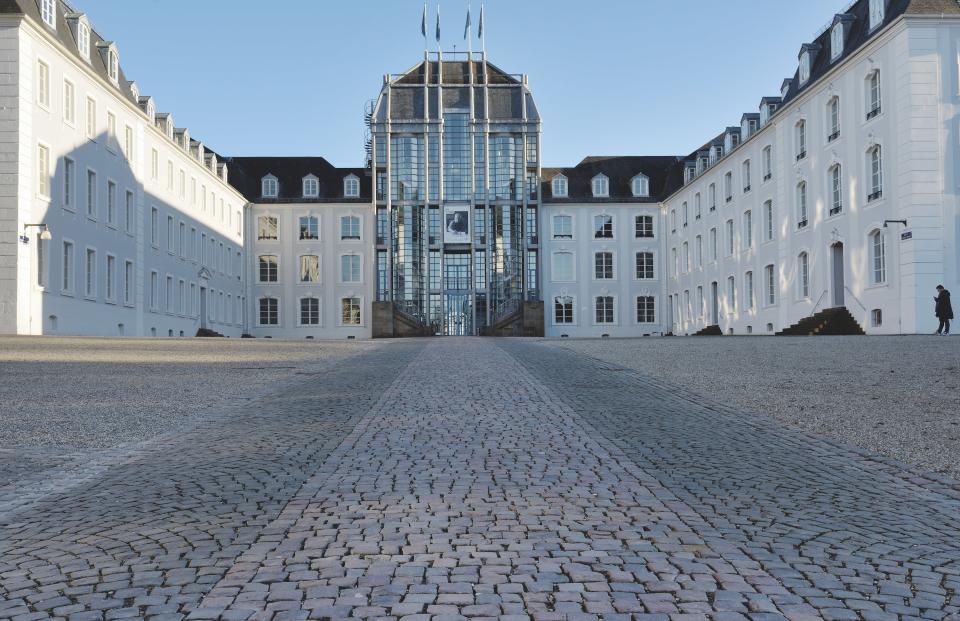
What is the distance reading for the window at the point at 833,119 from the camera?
3528 centimetres

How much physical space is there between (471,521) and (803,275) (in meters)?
36.7

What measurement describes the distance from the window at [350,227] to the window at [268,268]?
5206 millimetres

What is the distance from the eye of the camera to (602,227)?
63.4 metres

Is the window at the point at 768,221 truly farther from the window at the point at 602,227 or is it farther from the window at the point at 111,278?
the window at the point at 111,278

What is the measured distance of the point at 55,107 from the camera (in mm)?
33125

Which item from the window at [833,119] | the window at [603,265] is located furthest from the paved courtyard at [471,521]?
the window at [603,265]

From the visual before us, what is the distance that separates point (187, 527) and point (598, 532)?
198 cm

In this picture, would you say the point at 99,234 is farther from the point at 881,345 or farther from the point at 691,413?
the point at 691,413

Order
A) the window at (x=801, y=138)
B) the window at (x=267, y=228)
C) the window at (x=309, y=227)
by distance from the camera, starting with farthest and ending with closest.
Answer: the window at (x=267, y=228) < the window at (x=309, y=227) < the window at (x=801, y=138)

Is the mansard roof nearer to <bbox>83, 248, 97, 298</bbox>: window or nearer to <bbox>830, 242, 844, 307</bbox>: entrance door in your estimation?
<bbox>830, 242, 844, 307</bbox>: entrance door

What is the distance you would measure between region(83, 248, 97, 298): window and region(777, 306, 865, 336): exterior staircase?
27.6 metres

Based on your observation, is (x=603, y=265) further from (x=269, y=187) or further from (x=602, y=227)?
(x=269, y=187)

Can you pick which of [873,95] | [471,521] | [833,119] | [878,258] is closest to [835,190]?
[833,119]

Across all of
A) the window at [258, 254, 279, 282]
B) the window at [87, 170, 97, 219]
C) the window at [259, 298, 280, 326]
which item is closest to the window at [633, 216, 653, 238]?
the window at [258, 254, 279, 282]
